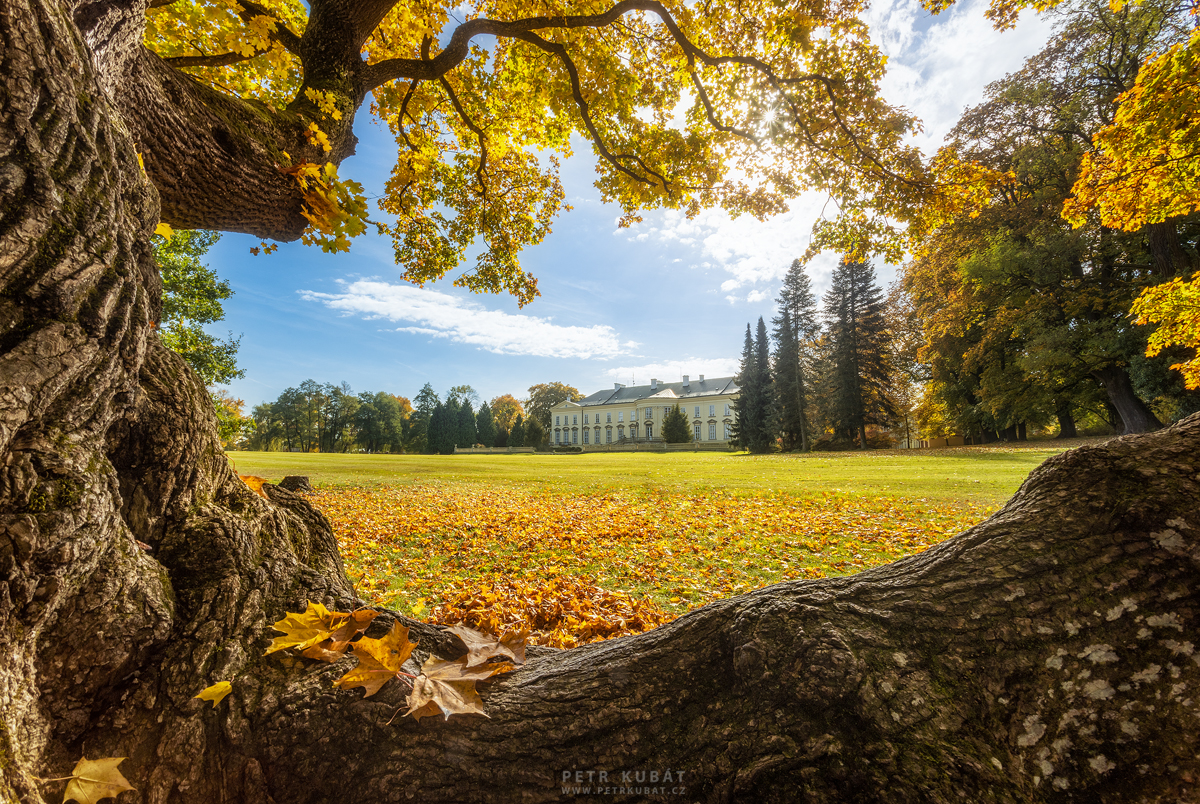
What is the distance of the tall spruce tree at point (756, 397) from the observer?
35.8 metres

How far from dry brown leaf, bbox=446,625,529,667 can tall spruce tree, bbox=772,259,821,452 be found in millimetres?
35342

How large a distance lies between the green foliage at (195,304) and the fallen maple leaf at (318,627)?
53.1ft

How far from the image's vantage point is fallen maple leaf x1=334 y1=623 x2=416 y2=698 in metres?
1.19

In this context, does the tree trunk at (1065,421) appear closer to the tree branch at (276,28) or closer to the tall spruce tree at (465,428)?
the tree branch at (276,28)

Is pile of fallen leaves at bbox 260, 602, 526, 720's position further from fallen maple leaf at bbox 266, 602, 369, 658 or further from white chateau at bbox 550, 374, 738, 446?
white chateau at bbox 550, 374, 738, 446

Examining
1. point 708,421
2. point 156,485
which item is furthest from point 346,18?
point 708,421

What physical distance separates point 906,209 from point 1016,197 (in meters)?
20.4

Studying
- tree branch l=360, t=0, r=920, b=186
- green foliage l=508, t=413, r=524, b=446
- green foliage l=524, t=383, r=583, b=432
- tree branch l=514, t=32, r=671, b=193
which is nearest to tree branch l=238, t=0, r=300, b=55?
tree branch l=360, t=0, r=920, b=186

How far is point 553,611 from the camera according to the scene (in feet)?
10.7

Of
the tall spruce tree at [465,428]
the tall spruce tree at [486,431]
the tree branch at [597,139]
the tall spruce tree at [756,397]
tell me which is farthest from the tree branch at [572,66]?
the tall spruce tree at [486,431]

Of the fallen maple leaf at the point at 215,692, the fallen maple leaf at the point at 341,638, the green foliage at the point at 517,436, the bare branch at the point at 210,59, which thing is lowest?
the fallen maple leaf at the point at 215,692

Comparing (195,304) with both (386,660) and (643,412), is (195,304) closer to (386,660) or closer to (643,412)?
(386,660)

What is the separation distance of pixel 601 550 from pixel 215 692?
4.22 meters

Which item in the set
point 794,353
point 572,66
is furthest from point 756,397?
point 572,66
